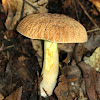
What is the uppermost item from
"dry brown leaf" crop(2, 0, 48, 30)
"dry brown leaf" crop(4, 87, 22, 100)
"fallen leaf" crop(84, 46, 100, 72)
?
"dry brown leaf" crop(2, 0, 48, 30)

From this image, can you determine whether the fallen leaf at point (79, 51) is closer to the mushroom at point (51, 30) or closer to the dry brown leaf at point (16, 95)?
the mushroom at point (51, 30)

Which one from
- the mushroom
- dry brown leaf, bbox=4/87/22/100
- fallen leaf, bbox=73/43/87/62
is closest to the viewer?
the mushroom

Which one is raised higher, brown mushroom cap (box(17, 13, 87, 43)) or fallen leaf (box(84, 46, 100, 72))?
brown mushroom cap (box(17, 13, 87, 43))

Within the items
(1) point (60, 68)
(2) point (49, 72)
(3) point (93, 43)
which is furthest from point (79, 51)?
(2) point (49, 72)

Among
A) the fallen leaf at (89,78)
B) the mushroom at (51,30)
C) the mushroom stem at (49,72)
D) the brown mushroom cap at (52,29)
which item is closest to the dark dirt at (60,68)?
the fallen leaf at (89,78)

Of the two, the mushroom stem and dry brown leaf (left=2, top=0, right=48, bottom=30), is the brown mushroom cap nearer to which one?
the mushroom stem

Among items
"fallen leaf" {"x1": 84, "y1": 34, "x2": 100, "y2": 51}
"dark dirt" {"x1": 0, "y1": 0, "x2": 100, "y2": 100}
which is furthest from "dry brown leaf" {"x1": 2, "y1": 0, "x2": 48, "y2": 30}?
"fallen leaf" {"x1": 84, "y1": 34, "x2": 100, "y2": 51}
